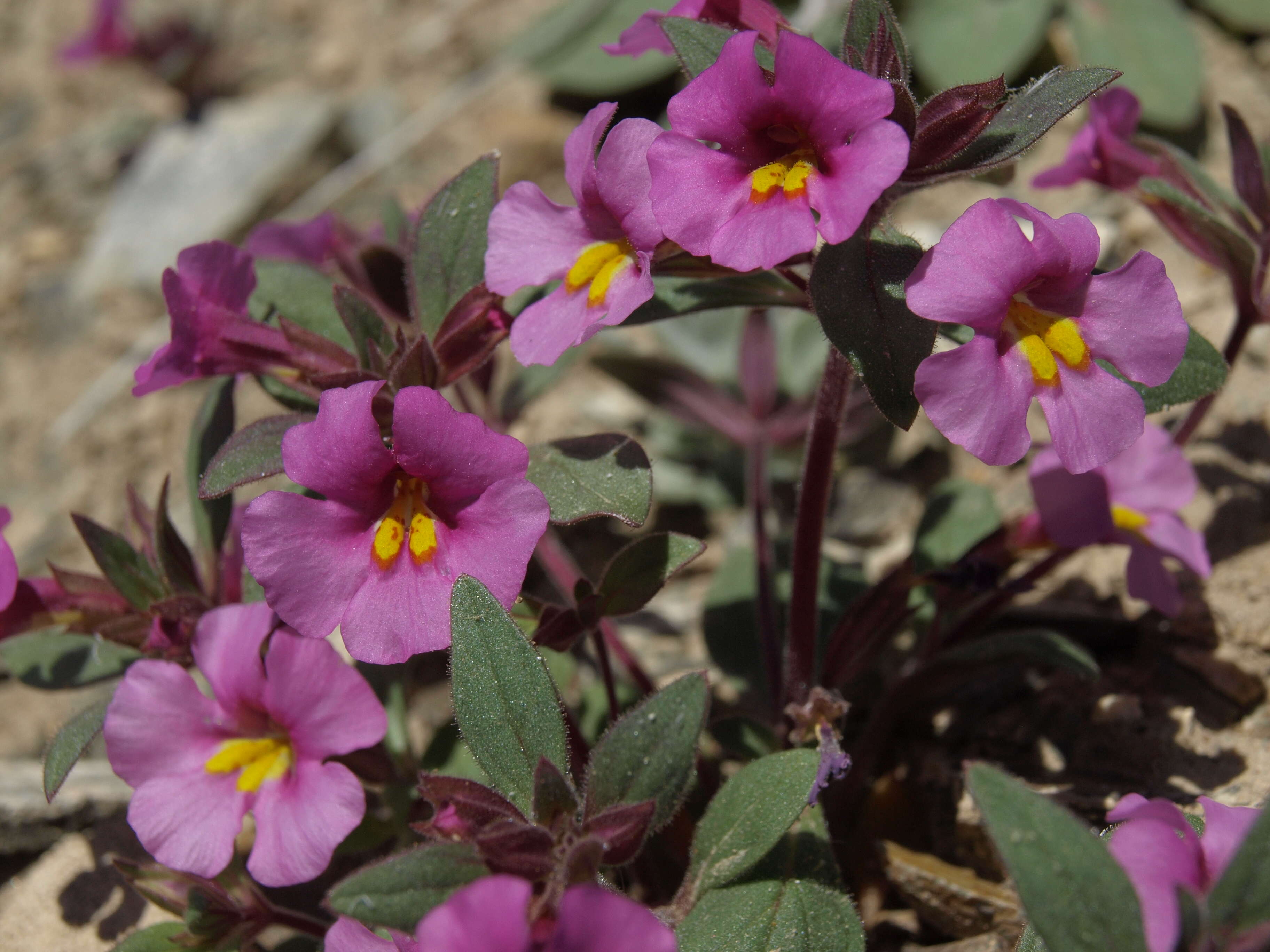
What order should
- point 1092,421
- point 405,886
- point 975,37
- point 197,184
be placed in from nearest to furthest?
point 405,886 → point 1092,421 → point 975,37 → point 197,184

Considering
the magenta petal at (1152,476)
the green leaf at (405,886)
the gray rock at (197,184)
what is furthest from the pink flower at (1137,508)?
the gray rock at (197,184)

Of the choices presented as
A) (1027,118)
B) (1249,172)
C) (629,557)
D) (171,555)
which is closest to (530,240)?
(629,557)

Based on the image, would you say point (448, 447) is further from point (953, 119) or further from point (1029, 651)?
point (1029, 651)

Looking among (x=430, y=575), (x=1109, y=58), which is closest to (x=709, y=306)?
(x=430, y=575)

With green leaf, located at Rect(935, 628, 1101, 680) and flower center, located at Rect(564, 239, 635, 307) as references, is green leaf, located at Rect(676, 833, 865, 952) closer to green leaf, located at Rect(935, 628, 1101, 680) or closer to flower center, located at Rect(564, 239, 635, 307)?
green leaf, located at Rect(935, 628, 1101, 680)

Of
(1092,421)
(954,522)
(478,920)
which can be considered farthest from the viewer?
(954,522)
